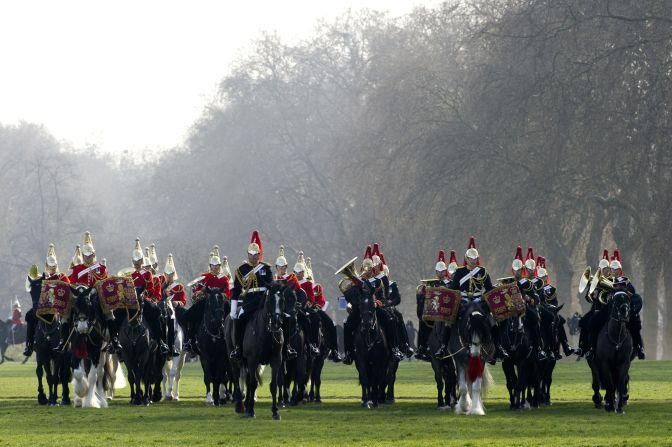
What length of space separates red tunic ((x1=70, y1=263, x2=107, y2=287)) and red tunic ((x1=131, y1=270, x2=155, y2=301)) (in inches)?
34.4

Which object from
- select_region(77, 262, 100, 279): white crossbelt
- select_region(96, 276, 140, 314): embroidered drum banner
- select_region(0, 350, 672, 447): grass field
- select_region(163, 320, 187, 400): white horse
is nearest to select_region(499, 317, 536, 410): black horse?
select_region(0, 350, 672, 447): grass field

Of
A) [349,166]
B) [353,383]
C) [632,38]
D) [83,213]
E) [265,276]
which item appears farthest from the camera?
[83,213]

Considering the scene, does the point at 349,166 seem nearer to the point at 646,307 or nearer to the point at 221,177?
the point at 646,307

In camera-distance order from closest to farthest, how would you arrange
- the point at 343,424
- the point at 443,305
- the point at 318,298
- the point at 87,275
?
the point at 343,424, the point at 443,305, the point at 87,275, the point at 318,298

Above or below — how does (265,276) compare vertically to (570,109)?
below

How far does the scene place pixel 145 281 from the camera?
30.1 m

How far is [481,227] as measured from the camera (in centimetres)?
5453

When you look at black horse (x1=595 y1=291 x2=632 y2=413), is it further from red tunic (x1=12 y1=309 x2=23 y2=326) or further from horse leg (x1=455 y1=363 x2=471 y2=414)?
red tunic (x1=12 y1=309 x2=23 y2=326)

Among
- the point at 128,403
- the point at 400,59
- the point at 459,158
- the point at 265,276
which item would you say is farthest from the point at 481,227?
the point at 265,276

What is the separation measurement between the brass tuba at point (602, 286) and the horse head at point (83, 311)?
829cm

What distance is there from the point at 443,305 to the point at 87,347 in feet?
20.0

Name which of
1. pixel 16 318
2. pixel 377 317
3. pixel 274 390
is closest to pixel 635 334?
pixel 377 317

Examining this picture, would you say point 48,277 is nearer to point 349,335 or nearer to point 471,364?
point 349,335

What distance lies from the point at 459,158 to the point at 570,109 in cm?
684
